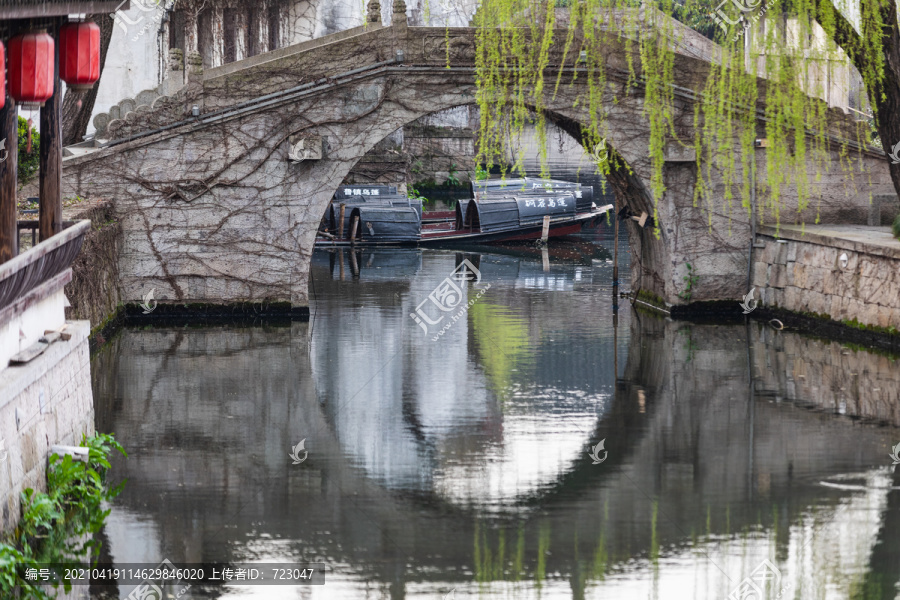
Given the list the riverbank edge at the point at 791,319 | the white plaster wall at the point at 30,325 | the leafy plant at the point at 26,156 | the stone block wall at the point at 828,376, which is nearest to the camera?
the white plaster wall at the point at 30,325

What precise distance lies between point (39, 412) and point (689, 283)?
37.2 feet

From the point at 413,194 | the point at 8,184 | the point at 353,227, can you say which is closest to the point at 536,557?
the point at 8,184

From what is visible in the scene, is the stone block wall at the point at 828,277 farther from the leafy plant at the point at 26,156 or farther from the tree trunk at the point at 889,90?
the leafy plant at the point at 26,156

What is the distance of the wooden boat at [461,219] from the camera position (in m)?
28.1

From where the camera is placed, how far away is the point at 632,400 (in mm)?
12406

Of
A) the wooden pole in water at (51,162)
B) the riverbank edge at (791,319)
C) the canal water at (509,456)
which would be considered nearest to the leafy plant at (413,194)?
the riverbank edge at (791,319)

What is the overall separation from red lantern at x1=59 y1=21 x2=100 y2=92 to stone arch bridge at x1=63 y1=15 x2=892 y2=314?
23.6ft

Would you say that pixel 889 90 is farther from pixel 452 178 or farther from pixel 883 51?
pixel 452 178

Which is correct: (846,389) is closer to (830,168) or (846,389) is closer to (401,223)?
(830,168)

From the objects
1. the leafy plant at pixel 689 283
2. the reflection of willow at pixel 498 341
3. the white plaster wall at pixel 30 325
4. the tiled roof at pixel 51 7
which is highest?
the tiled roof at pixel 51 7

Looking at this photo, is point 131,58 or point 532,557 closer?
point 532,557

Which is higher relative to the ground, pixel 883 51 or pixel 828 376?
pixel 883 51

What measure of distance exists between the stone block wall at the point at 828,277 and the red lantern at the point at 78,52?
9547 mm

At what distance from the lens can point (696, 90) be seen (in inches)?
661
